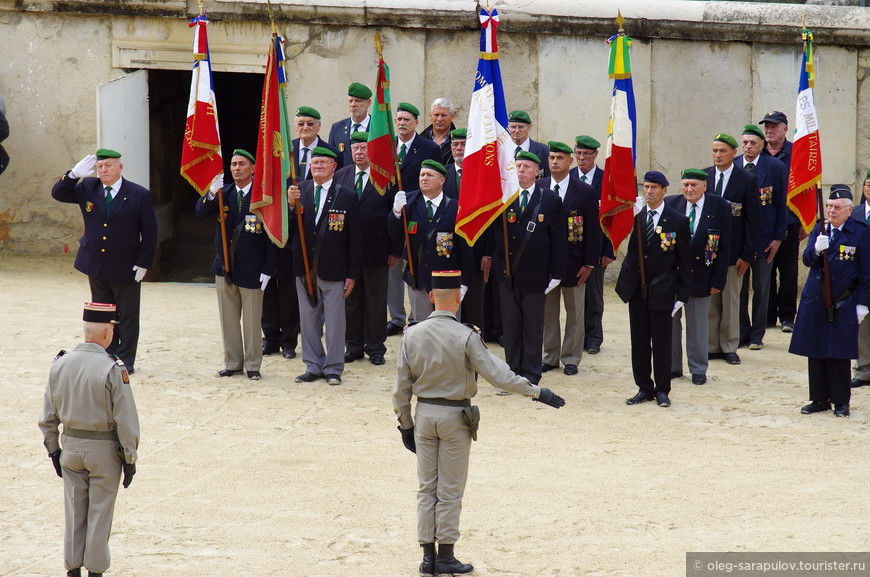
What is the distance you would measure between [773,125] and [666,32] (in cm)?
249

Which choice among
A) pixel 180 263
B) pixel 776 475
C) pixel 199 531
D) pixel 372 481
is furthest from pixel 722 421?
pixel 180 263

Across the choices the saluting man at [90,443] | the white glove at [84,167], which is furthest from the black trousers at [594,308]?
the saluting man at [90,443]

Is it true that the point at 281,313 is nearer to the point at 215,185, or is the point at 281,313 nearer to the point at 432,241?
the point at 215,185

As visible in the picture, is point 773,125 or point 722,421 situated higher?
point 773,125

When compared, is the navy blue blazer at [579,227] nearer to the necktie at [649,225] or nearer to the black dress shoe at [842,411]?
the necktie at [649,225]

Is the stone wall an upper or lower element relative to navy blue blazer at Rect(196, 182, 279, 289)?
upper

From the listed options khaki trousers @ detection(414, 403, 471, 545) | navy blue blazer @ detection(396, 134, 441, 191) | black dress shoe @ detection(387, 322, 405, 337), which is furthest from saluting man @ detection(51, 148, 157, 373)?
khaki trousers @ detection(414, 403, 471, 545)

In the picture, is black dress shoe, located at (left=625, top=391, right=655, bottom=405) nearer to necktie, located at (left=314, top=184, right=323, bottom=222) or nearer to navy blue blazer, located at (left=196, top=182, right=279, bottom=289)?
necktie, located at (left=314, top=184, right=323, bottom=222)

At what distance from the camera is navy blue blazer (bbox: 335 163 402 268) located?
33.0 feet

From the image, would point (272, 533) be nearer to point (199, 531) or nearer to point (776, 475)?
point (199, 531)

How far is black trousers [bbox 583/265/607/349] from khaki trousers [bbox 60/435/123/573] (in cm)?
585

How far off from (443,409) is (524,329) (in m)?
3.49

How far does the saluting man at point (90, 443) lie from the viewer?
18.1 feet

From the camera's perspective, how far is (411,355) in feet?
19.6
